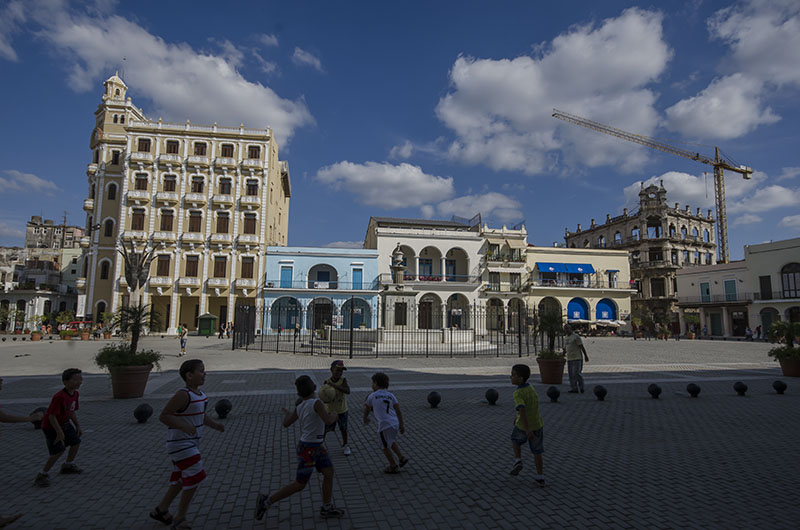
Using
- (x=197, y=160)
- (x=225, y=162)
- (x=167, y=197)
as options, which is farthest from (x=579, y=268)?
(x=167, y=197)

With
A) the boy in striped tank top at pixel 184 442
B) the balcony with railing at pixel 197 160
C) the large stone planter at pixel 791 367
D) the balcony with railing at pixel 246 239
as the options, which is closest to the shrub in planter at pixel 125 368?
the boy in striped tank top at pixel 184 442

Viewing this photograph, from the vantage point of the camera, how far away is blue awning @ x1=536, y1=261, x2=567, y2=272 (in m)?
45.7

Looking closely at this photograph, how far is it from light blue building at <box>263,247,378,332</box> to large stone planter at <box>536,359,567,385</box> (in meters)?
26.8

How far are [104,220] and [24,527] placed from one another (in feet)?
138

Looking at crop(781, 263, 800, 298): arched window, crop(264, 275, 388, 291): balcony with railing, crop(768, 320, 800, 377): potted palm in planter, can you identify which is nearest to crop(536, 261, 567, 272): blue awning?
crop(264, 275, 388, 291): balcony with railing

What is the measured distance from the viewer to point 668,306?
172 feet

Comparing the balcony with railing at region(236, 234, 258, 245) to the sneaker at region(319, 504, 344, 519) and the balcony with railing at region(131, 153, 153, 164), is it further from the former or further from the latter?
the sneaker at region(319, 504, 344, 519)

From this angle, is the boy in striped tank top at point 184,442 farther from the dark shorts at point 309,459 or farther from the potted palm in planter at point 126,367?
the potted palm in planter at point 126,367

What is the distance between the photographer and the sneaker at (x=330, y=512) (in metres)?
4.06

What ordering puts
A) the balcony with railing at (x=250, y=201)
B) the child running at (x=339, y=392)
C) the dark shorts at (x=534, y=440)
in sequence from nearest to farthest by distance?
the dark shorts at (x=534, y=440) < the child running at (x=339, y=392) < the balcony with railing at (x=250, y=201)

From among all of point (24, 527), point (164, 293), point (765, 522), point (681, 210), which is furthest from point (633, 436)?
point (681, 210)

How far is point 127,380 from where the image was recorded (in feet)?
32.3

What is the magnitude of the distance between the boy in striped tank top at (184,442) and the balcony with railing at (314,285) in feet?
119

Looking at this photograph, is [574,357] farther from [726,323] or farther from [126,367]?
[726,323]
